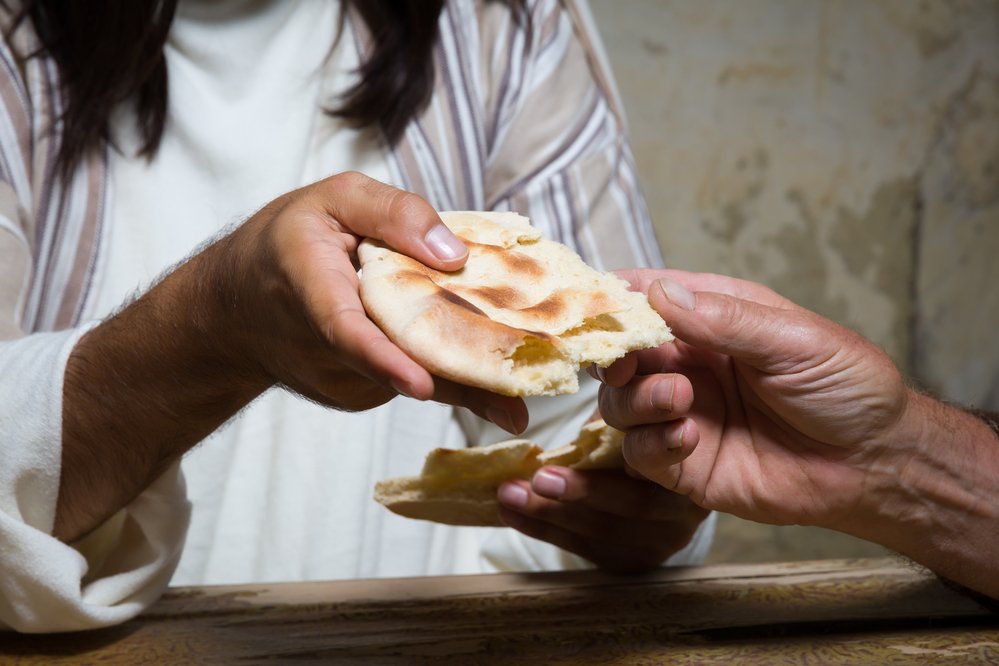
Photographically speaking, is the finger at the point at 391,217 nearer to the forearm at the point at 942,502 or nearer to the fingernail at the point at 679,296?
the fingernail at the point at 679,296

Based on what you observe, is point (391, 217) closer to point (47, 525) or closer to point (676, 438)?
point (676, 438)

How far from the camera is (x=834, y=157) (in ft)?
8.96

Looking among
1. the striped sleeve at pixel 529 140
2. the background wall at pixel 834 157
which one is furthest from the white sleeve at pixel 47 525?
the background wall at pixel 834 157

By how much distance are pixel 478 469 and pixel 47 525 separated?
0.49m

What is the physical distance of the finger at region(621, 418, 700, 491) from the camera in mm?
979

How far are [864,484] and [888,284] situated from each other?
6.38ft

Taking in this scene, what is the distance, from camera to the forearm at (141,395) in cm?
100

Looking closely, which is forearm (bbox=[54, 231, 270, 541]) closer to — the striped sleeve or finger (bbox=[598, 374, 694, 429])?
finger (bbox=[598, 374, 694, 429])

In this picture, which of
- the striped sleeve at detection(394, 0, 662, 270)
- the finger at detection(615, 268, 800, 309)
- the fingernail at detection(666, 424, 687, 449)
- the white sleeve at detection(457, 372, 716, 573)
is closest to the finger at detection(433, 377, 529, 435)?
the fingernail at detection(666, 424, 687, 449)

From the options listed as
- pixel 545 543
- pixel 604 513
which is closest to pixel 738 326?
pixel 604 513

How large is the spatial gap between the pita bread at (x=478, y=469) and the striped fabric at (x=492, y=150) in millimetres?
438

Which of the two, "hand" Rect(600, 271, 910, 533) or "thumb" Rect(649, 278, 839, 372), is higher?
"thumb" Rect(649, 278, 839, 372)

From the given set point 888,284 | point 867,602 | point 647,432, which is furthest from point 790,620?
point 888,284

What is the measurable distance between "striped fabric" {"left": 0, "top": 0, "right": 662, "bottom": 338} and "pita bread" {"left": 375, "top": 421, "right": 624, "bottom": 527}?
17.2 inches
